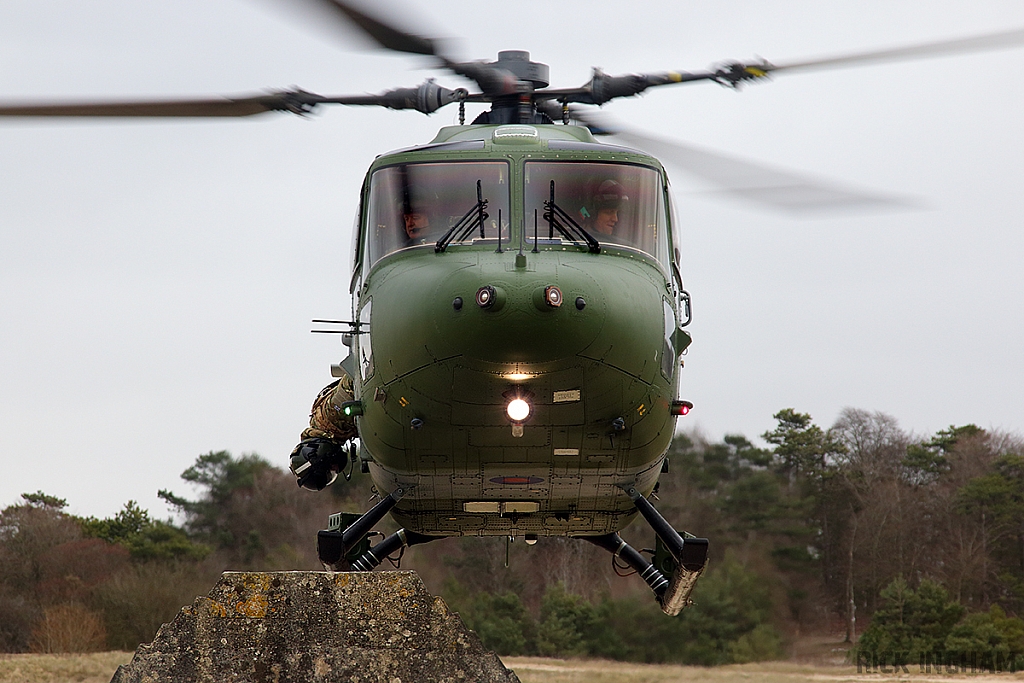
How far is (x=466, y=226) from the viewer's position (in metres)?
8.74

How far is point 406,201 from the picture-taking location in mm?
9312

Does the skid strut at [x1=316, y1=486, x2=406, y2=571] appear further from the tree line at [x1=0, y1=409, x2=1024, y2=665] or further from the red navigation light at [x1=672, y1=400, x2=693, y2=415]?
the tree line at [x1=0, y1=409, x2=1024, y2=665]

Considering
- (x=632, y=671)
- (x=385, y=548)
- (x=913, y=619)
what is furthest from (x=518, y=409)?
(x=913, y=619)

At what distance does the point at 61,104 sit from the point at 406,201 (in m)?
2.56

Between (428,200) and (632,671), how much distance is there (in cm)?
995

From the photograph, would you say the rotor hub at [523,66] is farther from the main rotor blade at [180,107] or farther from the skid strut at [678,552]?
the skid strut at [678,552]

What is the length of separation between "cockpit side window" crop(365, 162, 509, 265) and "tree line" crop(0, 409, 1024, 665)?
30.4 ft

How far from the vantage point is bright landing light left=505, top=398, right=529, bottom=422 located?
26.1 ft

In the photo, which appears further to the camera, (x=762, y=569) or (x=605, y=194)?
(x=762, y=569)

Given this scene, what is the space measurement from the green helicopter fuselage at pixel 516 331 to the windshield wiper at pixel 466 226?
15mm

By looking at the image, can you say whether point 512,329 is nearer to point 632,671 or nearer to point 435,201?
point 435,201

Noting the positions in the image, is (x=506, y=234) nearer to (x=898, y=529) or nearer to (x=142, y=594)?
(x=142, y=594)

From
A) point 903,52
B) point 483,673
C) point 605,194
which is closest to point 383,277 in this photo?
point 605,194

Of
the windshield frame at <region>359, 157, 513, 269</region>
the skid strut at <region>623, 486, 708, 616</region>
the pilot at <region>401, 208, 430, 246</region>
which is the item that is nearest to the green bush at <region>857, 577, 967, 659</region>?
the skid strut at <region>623, 486, 708, 616</region>
